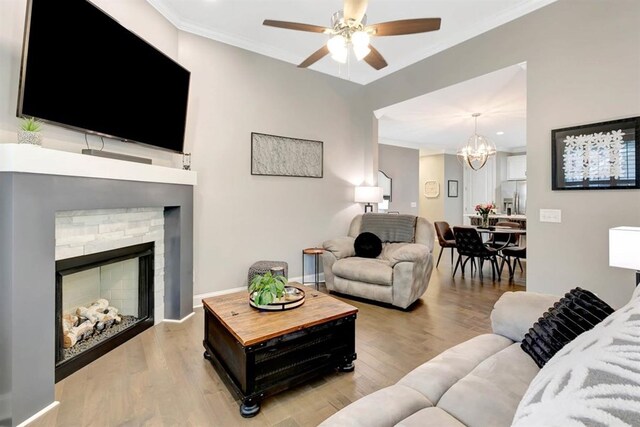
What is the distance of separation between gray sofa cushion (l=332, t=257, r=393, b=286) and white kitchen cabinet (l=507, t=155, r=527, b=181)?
7.47 meters

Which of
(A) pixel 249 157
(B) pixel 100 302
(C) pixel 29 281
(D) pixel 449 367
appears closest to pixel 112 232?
(B) pixel 100 302

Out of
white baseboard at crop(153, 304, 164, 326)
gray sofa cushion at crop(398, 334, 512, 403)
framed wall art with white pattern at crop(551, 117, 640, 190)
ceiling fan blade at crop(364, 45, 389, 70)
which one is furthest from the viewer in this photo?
white baseboard at crop(153, 304, 164, 326)

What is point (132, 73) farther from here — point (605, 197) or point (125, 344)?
point (605, 197)

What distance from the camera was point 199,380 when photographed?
2.07 meters

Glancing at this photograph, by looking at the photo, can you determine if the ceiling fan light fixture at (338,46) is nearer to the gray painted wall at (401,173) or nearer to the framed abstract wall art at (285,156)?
the framed abstract wall art at (285,156)

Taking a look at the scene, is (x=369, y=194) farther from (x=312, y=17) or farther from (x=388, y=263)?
(x=312, y=17)

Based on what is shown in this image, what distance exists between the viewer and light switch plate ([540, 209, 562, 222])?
111 inches

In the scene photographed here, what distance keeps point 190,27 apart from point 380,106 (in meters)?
2.77

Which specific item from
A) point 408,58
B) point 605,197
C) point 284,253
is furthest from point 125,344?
point 408,58

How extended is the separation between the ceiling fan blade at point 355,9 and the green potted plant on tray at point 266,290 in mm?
1936

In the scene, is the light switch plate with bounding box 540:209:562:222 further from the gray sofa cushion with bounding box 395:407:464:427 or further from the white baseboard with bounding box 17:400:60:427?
the white baseboard with bounding box 17:400:60:427

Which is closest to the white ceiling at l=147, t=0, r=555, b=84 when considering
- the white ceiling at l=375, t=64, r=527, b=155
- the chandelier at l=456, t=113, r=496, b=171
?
the white ceiling at l=375, t=64, r=527, b=155

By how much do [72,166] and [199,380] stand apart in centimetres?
164

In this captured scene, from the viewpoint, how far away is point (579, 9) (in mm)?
2672
